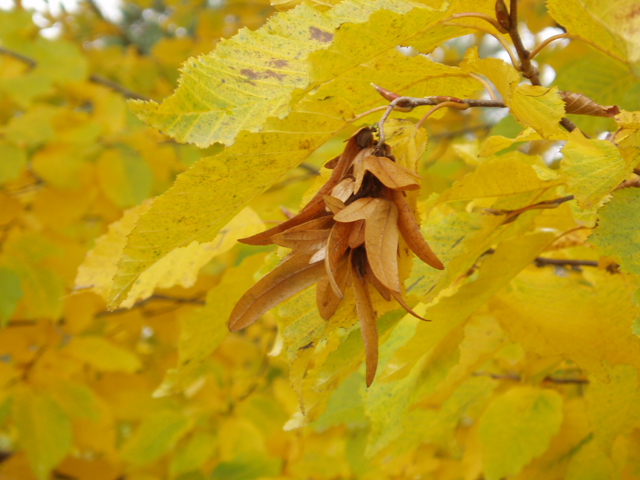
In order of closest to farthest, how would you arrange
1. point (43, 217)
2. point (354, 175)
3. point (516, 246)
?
point (354, 175)
point (516, 246)
point (43, 217)

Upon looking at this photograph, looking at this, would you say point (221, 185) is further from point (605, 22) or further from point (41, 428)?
point (41, 428)

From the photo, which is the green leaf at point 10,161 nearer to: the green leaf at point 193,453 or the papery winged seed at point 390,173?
the green leaf at point 193,453

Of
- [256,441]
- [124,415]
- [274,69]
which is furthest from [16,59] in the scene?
[274,69]

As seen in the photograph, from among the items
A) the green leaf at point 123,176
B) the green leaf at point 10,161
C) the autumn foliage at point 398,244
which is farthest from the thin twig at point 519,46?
the green leaf at point 10,161

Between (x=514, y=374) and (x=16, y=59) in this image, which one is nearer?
(x=514, y=374)

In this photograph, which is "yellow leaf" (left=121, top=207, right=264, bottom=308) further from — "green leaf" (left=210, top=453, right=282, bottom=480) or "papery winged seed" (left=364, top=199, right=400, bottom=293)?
"green leaf" (left=210, top=453, right=282, bottom=480)

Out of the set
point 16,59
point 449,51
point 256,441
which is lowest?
point 256,441

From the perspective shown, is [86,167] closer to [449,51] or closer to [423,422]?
[423,422]
